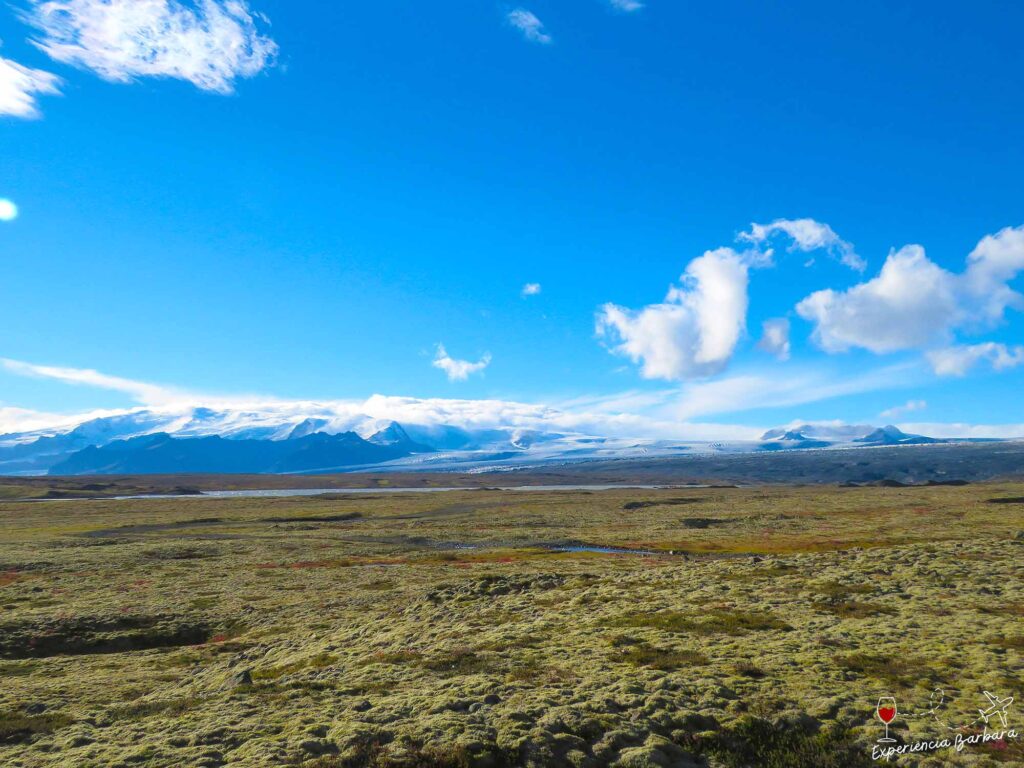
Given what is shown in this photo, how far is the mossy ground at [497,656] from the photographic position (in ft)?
64.0

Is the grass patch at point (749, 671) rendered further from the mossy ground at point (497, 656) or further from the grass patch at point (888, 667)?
the grass patch at point (888, 667)

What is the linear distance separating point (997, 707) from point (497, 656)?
2016 cm

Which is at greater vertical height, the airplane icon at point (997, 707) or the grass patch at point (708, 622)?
the airplane icon at point (997, 707)

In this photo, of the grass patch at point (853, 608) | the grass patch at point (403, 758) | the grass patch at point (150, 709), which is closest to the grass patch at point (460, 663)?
the grass patch at point (403, 758)

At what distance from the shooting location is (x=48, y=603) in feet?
160

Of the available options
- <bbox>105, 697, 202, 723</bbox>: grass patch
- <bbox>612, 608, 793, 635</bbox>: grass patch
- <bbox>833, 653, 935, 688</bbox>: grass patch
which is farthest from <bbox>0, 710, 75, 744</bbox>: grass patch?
<bbox>833, 653, 935, 688</bbox>: grass patch

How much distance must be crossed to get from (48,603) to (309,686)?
3792 centimetres

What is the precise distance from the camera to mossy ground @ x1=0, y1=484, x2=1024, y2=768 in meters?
19.5

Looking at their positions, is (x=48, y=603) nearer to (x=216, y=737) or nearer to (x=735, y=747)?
(x=216, y=737)

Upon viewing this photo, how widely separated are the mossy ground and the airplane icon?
0.47 meters

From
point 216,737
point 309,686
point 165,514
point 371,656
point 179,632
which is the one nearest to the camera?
point 216,737

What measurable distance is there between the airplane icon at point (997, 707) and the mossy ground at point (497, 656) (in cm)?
47

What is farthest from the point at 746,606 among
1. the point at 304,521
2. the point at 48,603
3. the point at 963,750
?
the point at 304,521

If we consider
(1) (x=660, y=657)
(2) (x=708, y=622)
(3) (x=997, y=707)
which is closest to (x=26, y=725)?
(1) (x=660, y=657)
